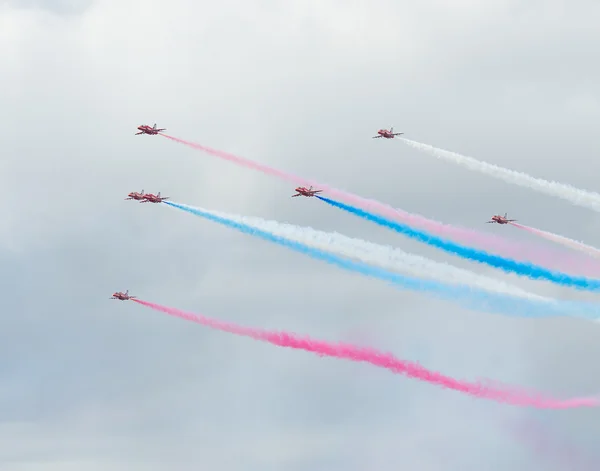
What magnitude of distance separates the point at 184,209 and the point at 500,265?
3111cm

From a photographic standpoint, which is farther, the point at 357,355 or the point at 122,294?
the point at 122,294

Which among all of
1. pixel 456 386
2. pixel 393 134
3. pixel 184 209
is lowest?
pixel 456 386

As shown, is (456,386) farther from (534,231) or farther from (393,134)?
(393,134)

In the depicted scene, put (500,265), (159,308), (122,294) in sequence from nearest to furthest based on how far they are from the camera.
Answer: (500,265)
(159,308)
(122,294)

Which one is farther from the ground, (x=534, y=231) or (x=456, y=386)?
(x=534, y=231)

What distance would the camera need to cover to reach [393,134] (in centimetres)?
13325

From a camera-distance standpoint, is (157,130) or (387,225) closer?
(387,225)

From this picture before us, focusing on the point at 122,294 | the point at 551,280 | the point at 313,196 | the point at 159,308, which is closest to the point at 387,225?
the point at 313,196

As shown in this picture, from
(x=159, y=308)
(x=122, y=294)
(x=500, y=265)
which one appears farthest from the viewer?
(x=122, y=294)

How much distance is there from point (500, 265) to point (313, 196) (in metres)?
19.5

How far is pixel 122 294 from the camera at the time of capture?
145 metres

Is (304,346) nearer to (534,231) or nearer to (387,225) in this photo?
(387,225)

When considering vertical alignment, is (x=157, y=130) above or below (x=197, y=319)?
above

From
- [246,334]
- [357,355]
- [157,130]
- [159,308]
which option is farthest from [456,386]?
[157,130]
